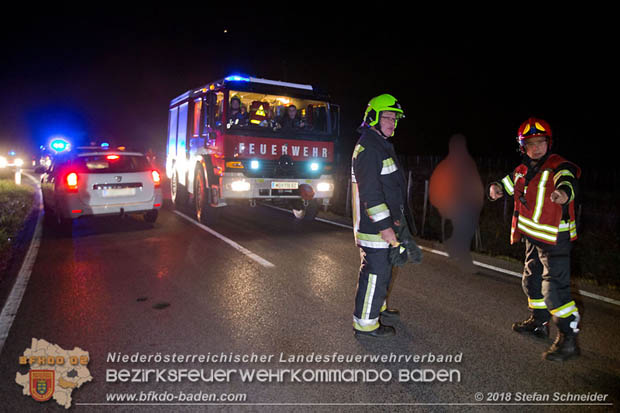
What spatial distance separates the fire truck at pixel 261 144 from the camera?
9.73 m

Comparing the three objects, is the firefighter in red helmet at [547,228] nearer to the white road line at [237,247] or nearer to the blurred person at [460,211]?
the blurred person at [460,211]

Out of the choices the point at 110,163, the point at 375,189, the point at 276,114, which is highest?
the point at 276,114

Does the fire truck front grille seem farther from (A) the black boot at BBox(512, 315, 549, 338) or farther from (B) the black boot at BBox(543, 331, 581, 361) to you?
(B) the black boot at BBox(543, 331, 581, 361)

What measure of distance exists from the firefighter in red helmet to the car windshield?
791cm

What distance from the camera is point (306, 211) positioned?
11586 mm

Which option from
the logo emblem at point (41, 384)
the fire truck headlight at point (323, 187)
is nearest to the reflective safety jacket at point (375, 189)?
the logo emblem at point (41, 384)

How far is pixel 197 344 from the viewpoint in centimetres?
410

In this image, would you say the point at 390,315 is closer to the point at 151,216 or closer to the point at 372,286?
the point at 372,286

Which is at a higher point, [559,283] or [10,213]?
[559,283]

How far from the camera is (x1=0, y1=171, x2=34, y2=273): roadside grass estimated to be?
792 centimetres

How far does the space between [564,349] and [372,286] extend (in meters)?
1.61

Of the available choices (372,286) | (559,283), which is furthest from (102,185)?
(559,283)

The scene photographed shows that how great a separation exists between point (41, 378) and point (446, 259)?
581cm

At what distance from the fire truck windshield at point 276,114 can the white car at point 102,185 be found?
2.18 m
